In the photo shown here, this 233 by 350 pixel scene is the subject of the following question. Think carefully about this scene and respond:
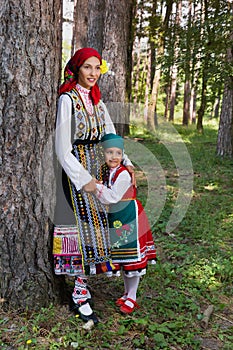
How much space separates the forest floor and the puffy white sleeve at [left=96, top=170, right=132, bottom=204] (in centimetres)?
92

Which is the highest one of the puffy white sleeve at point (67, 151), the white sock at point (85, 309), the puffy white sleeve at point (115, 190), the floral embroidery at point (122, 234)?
the puffy white sleeve at point (67, 151)

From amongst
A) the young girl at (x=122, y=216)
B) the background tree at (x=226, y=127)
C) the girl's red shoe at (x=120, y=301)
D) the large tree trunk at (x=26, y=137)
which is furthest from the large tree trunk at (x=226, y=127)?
the large tree trunk at (x=26, y=137)

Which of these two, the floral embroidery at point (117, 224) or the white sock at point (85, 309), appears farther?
the floral embroidery at point (117, 224)

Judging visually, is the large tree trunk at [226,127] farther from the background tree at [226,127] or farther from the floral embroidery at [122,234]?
the floral embroidery at [122,234]

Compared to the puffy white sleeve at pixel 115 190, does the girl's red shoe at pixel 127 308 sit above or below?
below

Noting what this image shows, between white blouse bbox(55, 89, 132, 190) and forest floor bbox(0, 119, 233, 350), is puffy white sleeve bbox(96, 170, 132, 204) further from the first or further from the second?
forest floor bbox(0, 119, 233, 350)

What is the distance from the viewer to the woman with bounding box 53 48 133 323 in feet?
9.16

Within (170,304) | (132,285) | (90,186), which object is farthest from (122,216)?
(170,304)

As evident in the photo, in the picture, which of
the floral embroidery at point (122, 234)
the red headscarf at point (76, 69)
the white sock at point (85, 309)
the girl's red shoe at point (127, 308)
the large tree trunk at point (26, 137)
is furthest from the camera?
the girl's red shoe at point (127, 308)

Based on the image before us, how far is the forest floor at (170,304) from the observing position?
2.70 meters

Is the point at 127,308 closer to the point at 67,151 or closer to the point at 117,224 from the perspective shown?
the point at 117,224

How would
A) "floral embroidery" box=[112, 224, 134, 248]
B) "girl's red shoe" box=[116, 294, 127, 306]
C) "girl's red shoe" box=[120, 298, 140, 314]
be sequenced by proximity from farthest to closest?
"girl's red shoe" box=[116, 294, 127, 306], "girl's red shoe" box=[120, 298, 140, 314], "floral embroidery" box=[112, 224, 134, 248]

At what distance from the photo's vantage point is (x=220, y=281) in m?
3.89

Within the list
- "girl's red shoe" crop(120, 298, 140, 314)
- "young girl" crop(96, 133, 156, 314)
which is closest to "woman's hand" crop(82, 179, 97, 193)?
"young girl" crop(96, 133, 156, 314)
